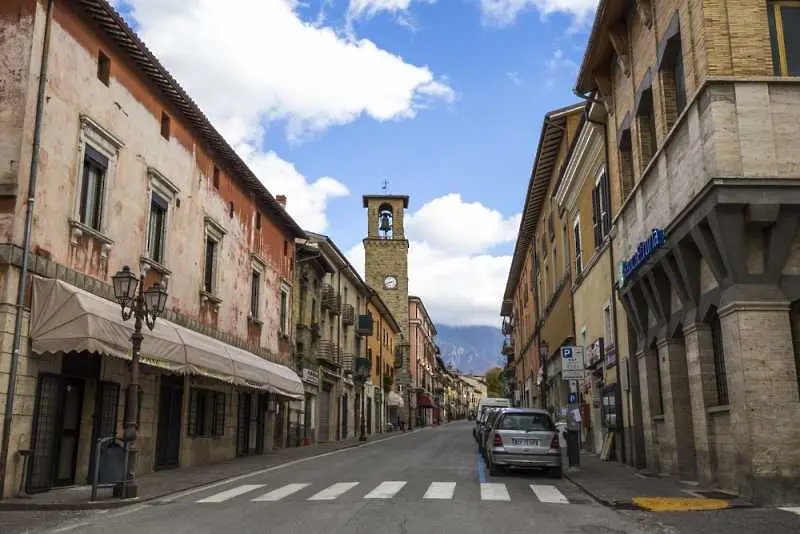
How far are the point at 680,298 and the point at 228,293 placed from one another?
14805 millimetres

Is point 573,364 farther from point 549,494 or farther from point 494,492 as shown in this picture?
point 494,492

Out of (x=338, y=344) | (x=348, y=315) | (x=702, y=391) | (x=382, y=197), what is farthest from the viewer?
(x=382, y=197)

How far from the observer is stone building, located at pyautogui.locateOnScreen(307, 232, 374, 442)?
1523 inches

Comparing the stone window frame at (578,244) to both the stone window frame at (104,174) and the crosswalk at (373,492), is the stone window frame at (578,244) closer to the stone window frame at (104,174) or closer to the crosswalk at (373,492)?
the crosswalk at (373,492)

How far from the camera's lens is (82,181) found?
1530 cm

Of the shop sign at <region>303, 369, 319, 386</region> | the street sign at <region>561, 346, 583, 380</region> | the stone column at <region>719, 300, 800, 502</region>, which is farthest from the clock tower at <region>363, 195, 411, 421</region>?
the stone column at <region>719, 300, 800, 502</region>

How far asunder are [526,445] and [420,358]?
77.8m

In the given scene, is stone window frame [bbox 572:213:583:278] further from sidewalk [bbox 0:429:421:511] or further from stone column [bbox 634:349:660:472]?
sidewalk [bbox 0:429:421:511]

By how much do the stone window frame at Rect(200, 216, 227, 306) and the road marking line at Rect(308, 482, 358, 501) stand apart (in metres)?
9.00

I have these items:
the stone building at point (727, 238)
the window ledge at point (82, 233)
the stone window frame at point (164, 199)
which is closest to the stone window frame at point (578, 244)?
the stone building at point (727, 238)

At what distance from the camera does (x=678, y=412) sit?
1499cm

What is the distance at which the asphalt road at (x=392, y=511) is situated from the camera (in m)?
9.33

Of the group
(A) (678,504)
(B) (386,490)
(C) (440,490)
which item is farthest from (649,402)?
(B) (386,490)

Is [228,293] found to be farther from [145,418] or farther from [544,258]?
[544,258]
